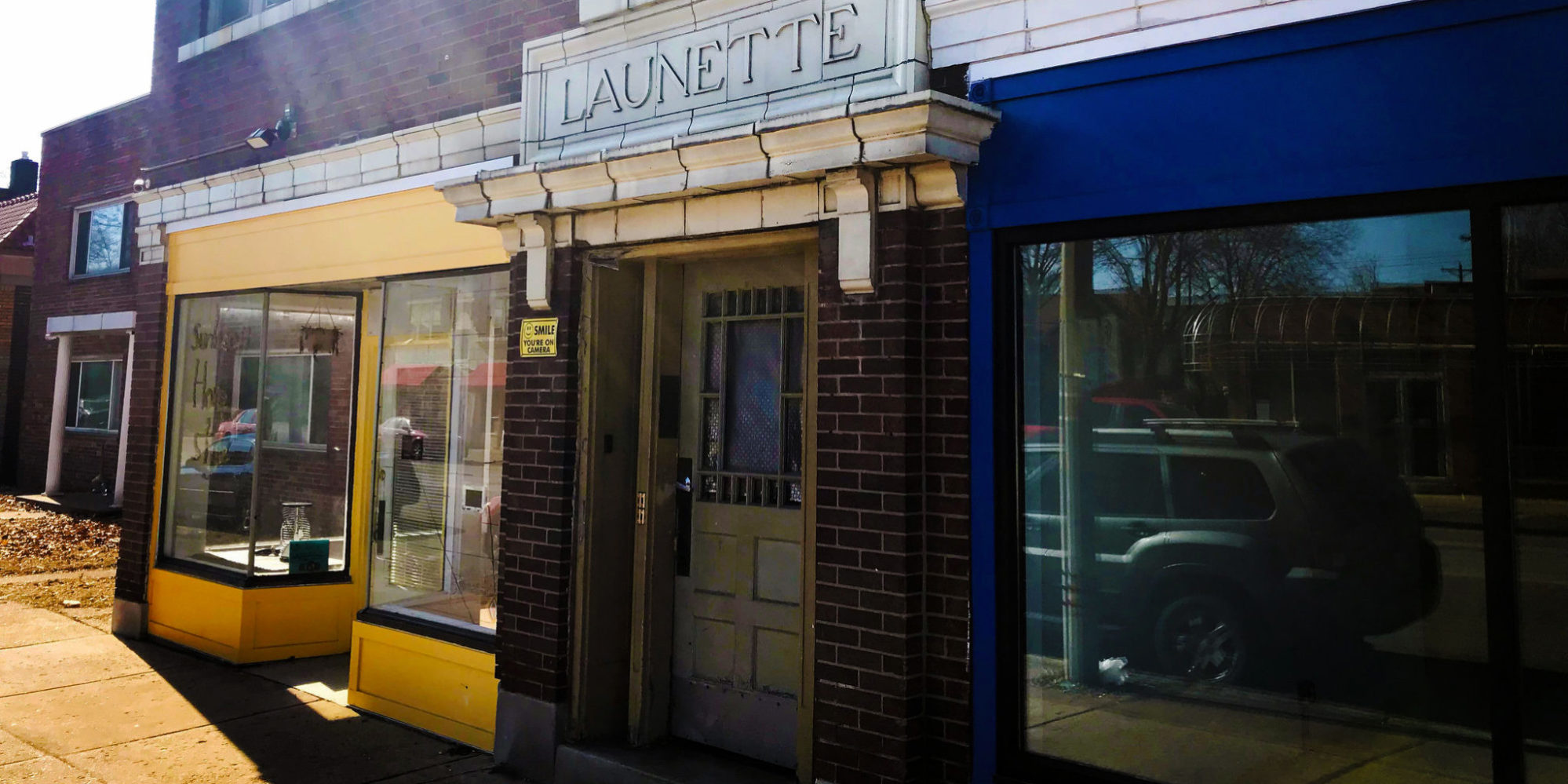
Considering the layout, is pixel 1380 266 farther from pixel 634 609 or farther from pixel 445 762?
pixel 445 762

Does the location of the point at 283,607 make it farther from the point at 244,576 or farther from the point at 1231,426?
the point at 1231,426

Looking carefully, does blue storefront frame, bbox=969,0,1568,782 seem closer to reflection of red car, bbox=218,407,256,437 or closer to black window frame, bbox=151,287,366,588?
black window frame, bbox=151,287,366,588

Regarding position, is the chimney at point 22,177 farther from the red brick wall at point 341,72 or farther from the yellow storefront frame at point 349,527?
the yellow storefront frame at point 349,527

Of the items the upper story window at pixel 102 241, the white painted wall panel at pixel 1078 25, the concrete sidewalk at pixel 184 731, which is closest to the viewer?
the white painted wall panel at pixel 1078 25

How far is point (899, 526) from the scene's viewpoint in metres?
4.05

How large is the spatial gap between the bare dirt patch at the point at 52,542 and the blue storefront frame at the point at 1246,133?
36.1 feet

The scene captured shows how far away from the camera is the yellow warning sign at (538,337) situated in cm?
534

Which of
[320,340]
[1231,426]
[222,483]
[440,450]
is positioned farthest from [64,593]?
[1231,426]

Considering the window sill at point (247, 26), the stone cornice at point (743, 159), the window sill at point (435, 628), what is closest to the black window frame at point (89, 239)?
the window sill at point (247, 26)

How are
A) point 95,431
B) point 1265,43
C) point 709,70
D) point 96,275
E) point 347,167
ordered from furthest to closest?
point 95,431
point 96,275
point 347,167
point 709,70
point 1265,43

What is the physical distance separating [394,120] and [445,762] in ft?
13.1

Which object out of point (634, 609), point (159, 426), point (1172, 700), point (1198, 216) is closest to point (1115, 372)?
point (1198, 216)

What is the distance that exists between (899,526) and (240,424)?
623 cm

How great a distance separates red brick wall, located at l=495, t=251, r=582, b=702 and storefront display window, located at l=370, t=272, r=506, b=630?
2.12 ft
